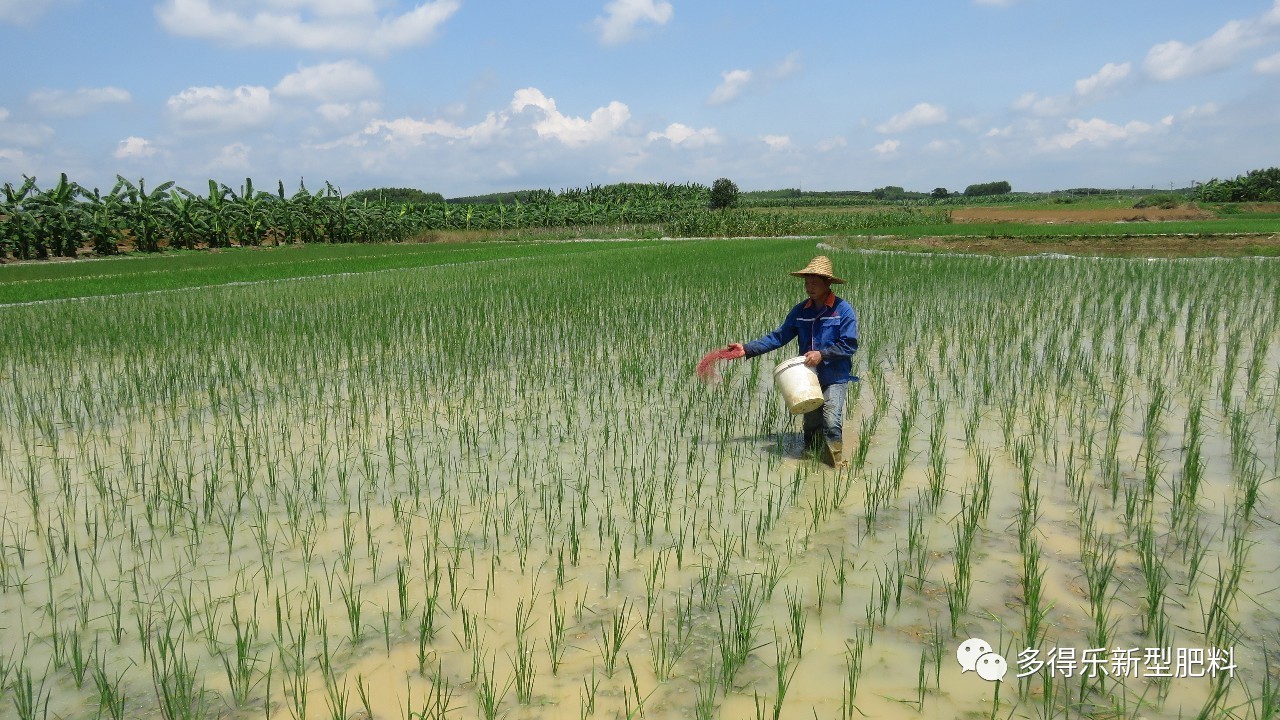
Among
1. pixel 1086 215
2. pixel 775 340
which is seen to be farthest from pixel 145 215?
pixel 1086 215

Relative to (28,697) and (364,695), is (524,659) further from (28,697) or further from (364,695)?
(28,697)

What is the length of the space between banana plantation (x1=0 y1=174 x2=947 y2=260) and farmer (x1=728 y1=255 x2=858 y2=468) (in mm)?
18986

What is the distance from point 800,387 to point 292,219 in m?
23.4

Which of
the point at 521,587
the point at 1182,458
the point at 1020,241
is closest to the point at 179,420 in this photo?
the point at 521,587

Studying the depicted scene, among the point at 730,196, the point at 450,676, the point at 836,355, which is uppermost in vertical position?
the point at 730,196

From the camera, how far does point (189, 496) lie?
307cm

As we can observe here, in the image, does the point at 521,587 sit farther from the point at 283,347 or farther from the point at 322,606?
the point at 283,347

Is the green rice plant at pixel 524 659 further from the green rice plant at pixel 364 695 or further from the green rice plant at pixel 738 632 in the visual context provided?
the green rice plant at pixel 738 632

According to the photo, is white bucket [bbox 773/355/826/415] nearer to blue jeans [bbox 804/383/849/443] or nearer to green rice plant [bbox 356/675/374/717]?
blue jeans [bbox 804/383/849/443]

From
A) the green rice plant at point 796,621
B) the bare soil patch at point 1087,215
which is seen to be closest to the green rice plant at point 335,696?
the green rice plant at point 796,621

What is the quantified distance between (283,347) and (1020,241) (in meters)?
16.4

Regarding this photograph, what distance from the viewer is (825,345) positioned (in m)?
3.64

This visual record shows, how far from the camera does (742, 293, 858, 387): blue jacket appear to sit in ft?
11.9

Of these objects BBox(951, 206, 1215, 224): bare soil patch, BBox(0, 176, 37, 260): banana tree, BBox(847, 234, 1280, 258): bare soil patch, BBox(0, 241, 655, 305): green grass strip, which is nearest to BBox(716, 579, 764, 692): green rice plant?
BBox(0, 241, 655, 305): green grass strip
